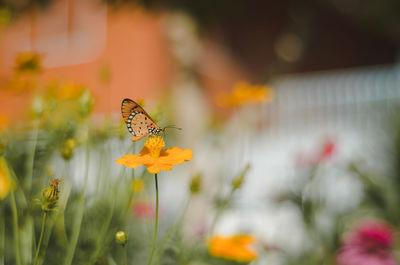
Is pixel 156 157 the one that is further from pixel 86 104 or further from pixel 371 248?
pixel 371 248

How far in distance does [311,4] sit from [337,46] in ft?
15.3

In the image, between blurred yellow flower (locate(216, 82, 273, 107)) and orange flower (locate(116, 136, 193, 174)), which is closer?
orange flower (locate(116, 136, 193, 174))

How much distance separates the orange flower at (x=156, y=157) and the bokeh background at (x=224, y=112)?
10cm

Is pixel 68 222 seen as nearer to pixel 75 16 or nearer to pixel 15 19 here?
pixel 15 19

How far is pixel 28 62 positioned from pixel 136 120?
1.49 ft

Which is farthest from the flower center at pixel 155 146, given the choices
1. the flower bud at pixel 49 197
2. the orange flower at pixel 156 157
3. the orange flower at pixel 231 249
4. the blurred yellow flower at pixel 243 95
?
the blurred yellow flower at pixel 243 95

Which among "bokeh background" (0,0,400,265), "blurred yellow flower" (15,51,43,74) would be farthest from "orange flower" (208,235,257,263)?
"blurred yellow flower" (15,51,43,74)

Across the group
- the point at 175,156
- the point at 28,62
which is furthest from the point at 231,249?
the point at 28,62

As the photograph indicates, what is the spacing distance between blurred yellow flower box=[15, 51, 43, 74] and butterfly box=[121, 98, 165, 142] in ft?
1.46

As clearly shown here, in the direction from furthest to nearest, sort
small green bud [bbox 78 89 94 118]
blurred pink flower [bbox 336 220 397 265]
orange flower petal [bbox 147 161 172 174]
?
1. blurred pink flower [bbox 336 220 397 265]
2. small green bud [bbox 78 89 94 118]
3. orange flower petal [bbox 147 161 172 174]

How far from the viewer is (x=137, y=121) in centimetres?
47

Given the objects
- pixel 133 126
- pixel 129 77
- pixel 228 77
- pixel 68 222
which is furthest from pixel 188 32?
pixel 228 77

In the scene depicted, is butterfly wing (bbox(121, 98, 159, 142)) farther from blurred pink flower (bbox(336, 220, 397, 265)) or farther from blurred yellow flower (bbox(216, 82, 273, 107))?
blurred pink flower (bbox(336, 220, 397, 265))

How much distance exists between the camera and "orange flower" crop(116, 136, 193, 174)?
40 centimetres
